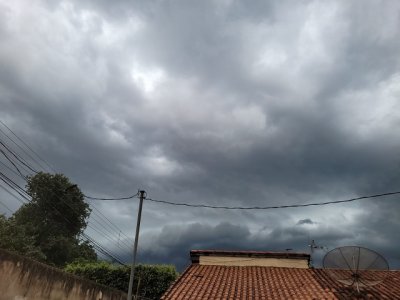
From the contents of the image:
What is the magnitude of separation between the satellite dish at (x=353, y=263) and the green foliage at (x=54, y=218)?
107 feet

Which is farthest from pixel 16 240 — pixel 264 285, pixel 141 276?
pixel 264 285

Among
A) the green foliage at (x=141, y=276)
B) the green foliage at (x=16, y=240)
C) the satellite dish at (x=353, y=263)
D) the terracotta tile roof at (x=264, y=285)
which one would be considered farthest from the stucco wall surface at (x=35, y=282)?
the green foliage at (x=16, y=240)

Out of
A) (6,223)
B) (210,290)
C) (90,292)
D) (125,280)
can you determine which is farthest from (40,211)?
(210,290)

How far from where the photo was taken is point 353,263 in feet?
44.9

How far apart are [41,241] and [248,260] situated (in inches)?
1301

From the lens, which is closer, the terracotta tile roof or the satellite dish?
the satellite dish

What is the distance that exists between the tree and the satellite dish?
35.0 m

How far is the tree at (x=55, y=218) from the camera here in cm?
4159

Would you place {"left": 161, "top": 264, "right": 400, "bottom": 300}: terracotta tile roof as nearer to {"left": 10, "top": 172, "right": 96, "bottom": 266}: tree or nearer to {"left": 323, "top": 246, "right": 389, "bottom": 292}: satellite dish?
{"left": 323, "top": 246, "right": 389, "bottom": 292}: satellite dish

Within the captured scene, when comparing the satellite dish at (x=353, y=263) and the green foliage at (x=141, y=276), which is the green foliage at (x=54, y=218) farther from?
the satellite dish at (x=353, y=263)

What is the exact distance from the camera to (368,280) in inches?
539

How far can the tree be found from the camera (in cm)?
4159

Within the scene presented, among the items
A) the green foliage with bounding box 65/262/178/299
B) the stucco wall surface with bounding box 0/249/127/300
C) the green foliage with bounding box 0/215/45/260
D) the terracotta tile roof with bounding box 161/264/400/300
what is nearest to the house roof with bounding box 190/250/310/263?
the terracotta tile roof with bounding box 161/264/400/300

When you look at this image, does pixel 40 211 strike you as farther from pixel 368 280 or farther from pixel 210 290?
pixel 368 280
